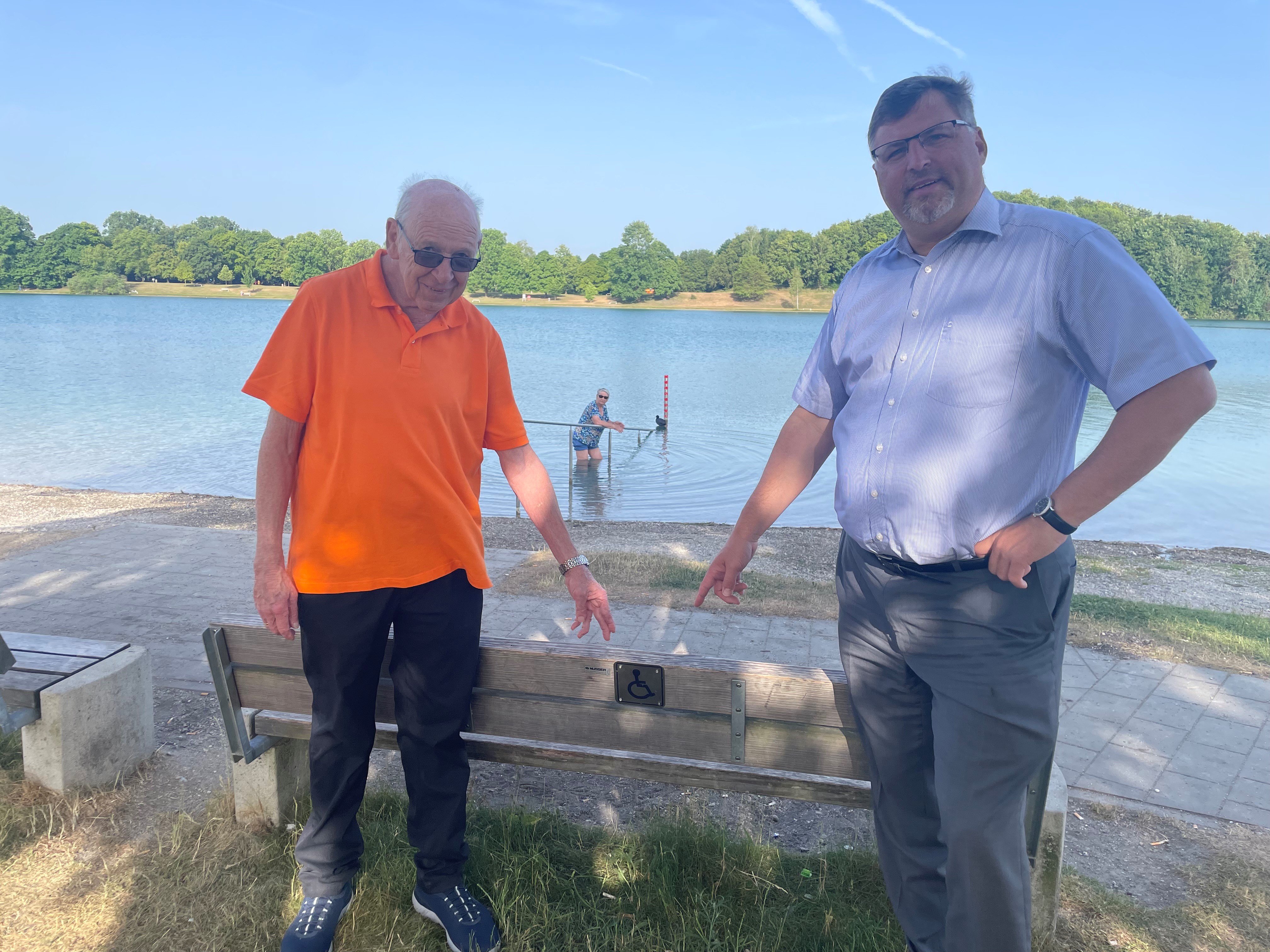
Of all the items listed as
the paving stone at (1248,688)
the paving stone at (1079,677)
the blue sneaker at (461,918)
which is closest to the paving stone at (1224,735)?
the paving stone at (1248,688)

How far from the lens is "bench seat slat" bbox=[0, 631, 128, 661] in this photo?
11.8 feet

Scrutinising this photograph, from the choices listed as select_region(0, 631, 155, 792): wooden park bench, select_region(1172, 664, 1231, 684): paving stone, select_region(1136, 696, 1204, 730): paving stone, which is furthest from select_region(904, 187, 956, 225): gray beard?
select_region(1172, 664, 1231, 684): paving stone

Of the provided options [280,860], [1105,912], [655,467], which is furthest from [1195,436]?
[280,860]

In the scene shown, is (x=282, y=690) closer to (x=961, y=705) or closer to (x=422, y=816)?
(x=422, y=816)

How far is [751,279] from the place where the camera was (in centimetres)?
11494

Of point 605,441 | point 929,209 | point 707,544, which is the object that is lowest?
point 605,441

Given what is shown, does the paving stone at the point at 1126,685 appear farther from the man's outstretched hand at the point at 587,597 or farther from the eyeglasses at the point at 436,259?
the eyeglasses at the point at 436,259

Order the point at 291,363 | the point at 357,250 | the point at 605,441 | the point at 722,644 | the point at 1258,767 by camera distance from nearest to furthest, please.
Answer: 1. the point at 291,363
2. the point at 1258,767
3. the point at 722,644
4. the point at 605,441
5. the point at 357,250

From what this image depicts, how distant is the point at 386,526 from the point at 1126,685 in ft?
14.2

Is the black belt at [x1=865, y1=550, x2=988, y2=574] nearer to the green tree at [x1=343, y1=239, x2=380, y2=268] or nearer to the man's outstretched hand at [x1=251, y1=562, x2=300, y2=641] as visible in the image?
the man's outstretched hand at [x1=251, y1=562, x2=300, y2=641]

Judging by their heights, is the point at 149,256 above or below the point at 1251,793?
above

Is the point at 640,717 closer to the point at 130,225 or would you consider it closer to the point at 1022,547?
the point at 1022,547

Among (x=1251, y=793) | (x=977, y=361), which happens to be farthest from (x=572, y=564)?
(x=1251, y=793)

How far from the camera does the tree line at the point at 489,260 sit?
114 meters
